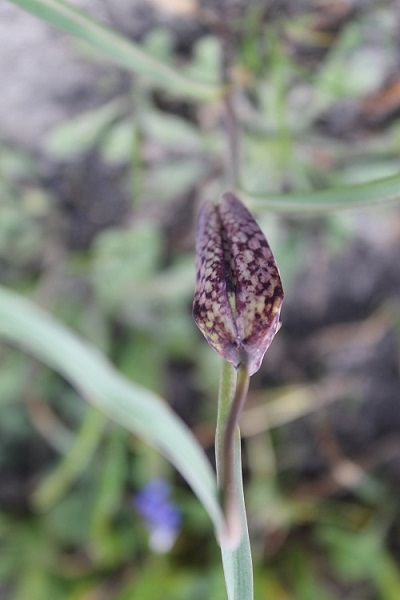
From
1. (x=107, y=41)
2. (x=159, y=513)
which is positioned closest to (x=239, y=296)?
(x=107, y=41)

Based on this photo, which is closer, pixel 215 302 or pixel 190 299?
pixel 215 302

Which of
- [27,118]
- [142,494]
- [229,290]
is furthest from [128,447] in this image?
[229,290]

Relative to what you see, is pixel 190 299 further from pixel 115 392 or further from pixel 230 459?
pixel 230 459

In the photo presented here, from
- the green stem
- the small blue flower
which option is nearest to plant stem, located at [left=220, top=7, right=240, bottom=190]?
the green stem

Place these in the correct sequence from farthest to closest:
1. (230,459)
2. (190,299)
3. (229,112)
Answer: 1. (190,299)
2. (229,112)
3. (230,459)

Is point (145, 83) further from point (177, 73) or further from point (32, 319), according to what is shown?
point (32, 319)

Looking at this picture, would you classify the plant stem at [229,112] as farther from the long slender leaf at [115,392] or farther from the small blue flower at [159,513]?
the small blue flower at [159,513]

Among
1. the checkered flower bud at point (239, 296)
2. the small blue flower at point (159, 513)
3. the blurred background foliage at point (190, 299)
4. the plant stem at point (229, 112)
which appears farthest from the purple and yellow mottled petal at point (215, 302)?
the small blue flower at point (159, 513)
